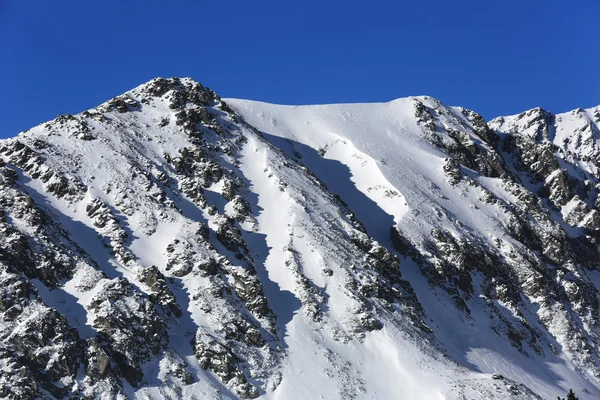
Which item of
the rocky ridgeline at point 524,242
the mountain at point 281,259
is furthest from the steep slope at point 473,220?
the mountain at point 281,259

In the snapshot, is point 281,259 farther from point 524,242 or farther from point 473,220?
point 524,242

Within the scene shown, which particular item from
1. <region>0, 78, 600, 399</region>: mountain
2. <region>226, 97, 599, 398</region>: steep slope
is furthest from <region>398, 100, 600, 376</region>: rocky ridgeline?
<region>0, 78, 600, 399</region>: mountain

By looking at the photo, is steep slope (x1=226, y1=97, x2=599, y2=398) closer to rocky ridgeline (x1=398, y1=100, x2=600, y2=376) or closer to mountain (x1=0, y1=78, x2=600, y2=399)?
rocky ridgeline (x1=398, y1=100, x2=600, y2=376)

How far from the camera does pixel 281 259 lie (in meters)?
89.6

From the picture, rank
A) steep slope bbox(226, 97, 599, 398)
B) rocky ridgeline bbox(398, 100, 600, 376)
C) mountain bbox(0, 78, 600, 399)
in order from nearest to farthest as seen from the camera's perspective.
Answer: mountain bbox(0, 78, 600, 399) → steep slope bbox(226, 97, 599, 398) → rocky ridgeline bbox(398, 100, 600, 376)

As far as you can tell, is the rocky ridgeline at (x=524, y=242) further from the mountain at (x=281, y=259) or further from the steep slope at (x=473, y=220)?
the mountain at (x=281, y=259)

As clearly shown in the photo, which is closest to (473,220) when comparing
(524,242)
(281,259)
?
(524,242)

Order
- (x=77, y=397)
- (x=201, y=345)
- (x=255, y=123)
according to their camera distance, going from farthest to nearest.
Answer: (x=255, y=123) → (x=201, y=345) → (x=77, y=397)

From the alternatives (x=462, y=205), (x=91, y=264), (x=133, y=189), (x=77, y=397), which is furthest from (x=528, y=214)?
(x=77, y=397)

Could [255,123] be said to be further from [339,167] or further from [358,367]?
[358,367]

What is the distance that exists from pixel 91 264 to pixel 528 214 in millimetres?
71022

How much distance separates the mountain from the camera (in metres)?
72.9

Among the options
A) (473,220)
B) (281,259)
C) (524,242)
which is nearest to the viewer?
(281,259)

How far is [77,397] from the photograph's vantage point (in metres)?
65.1
